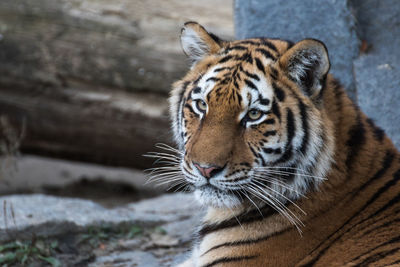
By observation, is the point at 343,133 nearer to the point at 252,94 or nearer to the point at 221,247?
the point at 252,94

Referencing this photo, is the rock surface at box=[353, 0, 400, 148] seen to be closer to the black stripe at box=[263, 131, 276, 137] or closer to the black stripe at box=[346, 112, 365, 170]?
the black stripe at box=[346, 112, 365, 170]

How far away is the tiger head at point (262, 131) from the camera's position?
2.12m

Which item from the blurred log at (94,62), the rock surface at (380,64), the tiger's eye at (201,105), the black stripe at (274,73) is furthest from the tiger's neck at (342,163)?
the blurred log at (94,62)

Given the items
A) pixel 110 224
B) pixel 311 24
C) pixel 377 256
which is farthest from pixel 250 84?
pixel 110 224

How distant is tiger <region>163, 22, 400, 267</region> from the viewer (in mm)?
2105

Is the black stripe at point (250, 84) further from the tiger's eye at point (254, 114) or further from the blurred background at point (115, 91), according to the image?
the blurred background at point (115, 91)

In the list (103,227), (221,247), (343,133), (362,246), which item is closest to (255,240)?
(221,247)

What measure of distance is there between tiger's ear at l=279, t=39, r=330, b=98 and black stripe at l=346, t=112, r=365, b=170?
24cm

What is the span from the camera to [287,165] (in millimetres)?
2207

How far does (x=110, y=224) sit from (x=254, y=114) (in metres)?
1.49

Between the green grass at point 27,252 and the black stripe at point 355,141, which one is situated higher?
the black stripe at point 355,141

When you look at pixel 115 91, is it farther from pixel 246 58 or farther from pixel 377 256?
pixel 377 256

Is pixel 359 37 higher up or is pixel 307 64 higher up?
pixel 359 37

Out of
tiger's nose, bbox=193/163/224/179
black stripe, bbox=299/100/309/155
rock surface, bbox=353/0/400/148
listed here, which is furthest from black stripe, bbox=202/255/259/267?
rock surface, bbox=353/0/400/148
